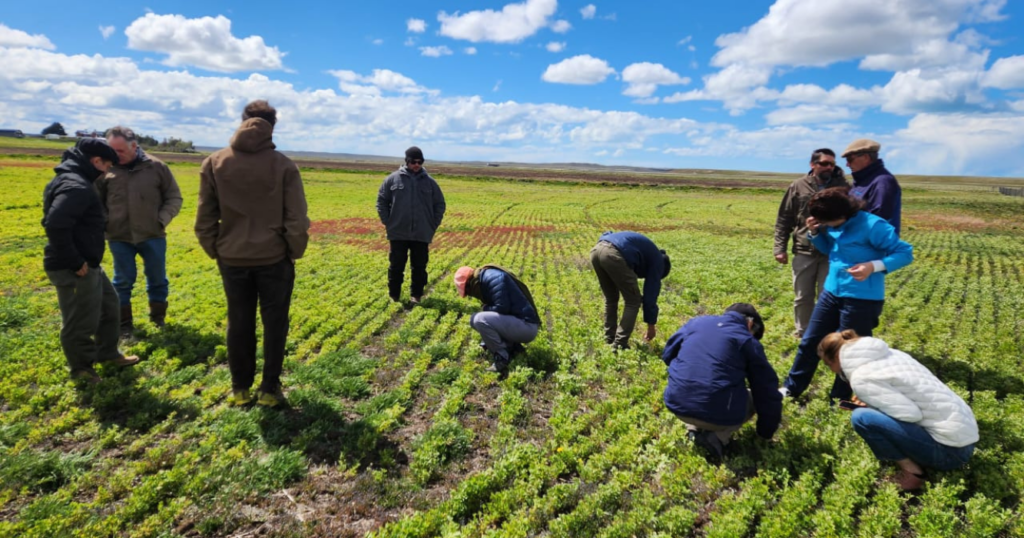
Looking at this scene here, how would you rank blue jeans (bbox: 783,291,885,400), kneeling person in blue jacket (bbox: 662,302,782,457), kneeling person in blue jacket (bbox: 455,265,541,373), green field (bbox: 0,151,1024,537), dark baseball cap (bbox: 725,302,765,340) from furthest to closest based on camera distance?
kneeling person in blue jacket (bbox: 455,265,541,373) → blue jeans (bbox: 783,291,885,400) → dark baseball cap (bbox: 725,302,765,340) → kneeling person in blue jacket (bbox: 662,302,782,457) → green field (bbox: 0,151,1024,537)

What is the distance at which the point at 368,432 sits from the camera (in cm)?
442

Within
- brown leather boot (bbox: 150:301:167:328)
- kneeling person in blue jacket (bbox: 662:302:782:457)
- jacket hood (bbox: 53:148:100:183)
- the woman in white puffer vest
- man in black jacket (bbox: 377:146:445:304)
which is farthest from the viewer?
man in black jacket (bbox: 377:146:445:304)

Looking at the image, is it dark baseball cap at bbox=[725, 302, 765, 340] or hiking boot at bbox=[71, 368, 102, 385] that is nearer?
dark baseball cap at bbox=[725, 302, 765, 340]

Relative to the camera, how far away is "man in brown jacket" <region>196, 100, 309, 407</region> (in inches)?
166

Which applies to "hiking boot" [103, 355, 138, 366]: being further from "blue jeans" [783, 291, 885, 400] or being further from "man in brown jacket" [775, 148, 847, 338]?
"man in brown jacket" [775, 148, 847, 338]

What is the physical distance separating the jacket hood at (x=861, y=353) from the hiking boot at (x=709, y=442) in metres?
1.17

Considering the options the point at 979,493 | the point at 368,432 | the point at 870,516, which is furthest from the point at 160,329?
the point at 979,493

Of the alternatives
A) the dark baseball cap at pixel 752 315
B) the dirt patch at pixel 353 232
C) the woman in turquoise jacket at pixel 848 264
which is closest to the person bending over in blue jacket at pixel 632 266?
the dark baseball cap at pixel 752 315

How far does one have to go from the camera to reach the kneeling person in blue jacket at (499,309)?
19.3 ft

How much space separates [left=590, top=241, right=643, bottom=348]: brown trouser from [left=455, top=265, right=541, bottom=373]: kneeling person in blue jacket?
108 cm

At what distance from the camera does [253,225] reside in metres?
4.28

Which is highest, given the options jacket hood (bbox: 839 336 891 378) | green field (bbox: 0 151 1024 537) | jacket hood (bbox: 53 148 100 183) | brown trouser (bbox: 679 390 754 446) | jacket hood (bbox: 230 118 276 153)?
jacket hood (bbox: 230 118 276 153)

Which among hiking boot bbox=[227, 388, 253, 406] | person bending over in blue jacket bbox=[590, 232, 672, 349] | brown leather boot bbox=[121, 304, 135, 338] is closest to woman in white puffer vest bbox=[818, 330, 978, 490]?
person bending over in blue jacket bbox=[590, 232, 672, 349]

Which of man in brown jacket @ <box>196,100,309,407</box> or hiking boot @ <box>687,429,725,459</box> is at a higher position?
man in brown jacket @ <box>196,100,309,407</box>
